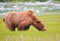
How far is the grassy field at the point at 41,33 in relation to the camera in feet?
6.37

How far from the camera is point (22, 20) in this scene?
196 cm

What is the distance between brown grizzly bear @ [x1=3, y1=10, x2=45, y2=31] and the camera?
1955 mm

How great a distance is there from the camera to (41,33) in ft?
6.43

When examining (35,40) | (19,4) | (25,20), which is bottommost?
(35,40)

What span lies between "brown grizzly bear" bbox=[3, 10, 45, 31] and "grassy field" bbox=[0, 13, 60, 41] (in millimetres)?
41

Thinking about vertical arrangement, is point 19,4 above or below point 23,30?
above

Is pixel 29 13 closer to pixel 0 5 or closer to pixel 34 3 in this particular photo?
pixel 34 3

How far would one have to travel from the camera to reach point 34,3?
200 centimetres

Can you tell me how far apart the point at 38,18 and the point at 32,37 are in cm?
20

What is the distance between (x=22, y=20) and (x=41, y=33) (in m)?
0.24

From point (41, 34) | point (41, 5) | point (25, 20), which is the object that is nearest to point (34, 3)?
point (41, 5)

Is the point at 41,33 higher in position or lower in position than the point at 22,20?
lower

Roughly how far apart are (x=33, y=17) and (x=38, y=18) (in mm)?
52

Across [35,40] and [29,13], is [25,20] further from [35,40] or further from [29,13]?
[35,40]
